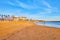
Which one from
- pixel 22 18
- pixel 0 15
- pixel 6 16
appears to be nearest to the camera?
pixel 0 15

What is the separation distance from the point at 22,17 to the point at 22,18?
2060 millimetres

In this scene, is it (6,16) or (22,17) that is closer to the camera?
(6,16)

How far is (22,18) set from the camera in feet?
365

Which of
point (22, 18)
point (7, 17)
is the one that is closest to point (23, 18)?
point (22, 18)

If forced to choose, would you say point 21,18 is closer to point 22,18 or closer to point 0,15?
point 22,18

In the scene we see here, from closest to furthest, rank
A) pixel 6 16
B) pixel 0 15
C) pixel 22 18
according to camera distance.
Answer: pixel 0 15
pixel 6 16
pixel 22 18

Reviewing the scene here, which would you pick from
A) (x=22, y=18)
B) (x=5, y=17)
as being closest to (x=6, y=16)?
(x=5, y=17)

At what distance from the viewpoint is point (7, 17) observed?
279 feet

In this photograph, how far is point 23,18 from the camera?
111750 millimetres

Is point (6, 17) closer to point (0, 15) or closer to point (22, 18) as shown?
point (0, 15)

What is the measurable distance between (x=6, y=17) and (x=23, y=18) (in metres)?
30.3

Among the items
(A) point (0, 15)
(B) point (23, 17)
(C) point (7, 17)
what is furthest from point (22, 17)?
(A) point (0, 15)

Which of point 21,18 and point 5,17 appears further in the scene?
point 21,18

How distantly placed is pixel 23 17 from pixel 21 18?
257 centimetres
